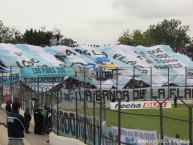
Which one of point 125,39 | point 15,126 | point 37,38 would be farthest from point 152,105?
point 125,39

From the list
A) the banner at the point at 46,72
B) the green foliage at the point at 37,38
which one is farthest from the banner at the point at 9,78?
the green foliage at the point at 37,38

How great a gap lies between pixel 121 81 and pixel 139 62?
11.3m

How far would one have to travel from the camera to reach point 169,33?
15138cm

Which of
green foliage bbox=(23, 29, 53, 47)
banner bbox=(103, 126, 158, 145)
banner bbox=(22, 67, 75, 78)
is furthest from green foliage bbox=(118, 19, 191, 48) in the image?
banner bbox=(103, 126, 158, 145)

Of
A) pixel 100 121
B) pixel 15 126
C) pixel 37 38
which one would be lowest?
pixel 100 121

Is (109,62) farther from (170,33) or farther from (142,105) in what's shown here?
(170,33)

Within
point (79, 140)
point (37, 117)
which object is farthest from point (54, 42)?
point (79, 140)

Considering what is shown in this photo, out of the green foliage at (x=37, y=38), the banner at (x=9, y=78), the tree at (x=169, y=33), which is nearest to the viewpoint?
the banner at (x=9, y=78)

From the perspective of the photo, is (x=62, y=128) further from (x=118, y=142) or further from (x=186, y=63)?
(x=186, y=63)

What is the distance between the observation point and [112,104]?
39312 millimetres

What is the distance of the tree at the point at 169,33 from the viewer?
15025 centimetres

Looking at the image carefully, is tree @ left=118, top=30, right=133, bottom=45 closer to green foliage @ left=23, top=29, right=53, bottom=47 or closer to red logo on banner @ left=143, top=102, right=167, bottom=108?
green foliage @ left=23, top=29, right=53, bottom=47

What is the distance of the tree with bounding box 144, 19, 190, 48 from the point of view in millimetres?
150250

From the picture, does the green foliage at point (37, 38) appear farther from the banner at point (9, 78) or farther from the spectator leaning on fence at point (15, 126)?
the spectator leaning on fence at point (15, 126)
